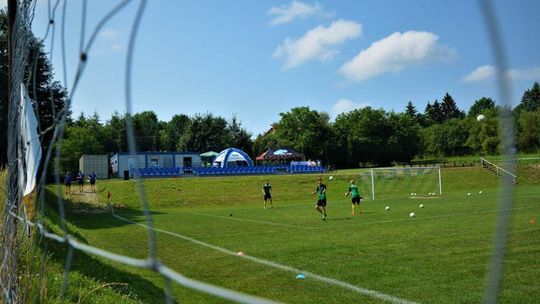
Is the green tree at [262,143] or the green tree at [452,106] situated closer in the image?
the green tree at [452,106]

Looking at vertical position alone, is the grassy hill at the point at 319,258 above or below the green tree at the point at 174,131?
below

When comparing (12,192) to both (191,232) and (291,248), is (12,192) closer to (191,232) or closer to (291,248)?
(291,248)

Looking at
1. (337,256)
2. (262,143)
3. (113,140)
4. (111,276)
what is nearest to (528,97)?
(111,276)

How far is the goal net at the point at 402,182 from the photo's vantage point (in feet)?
120

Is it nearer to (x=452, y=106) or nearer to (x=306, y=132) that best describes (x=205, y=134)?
(x=306, y=132)

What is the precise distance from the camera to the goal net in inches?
1437

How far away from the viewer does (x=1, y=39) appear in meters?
28.4

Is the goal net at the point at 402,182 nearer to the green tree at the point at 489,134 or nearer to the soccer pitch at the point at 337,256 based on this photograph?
the soccer pitch at the point at 337,256

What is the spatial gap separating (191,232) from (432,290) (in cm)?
997

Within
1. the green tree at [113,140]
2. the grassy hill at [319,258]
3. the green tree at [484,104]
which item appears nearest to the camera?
the green tree at [484,104]

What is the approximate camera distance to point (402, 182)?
124 feet

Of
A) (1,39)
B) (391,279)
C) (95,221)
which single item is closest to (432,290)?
(391,279)

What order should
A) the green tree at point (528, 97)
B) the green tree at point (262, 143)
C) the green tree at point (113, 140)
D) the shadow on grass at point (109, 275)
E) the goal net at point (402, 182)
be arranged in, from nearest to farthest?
the green tree at point (528, 97) → the shadow on grass at point (109, 275) → the goal net at point (402, 182) → the green tree at point (113, 140) → the green tree at point (262, 143)

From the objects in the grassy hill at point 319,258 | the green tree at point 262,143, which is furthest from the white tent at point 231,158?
the grassy hill at point 319,258
